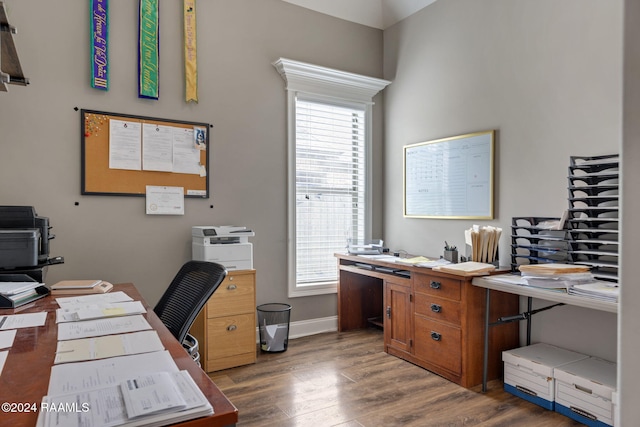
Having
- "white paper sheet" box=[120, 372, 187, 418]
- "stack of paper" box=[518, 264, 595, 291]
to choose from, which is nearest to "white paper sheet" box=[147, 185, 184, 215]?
"white paper sheet" box=[120, 372, 187, 418]

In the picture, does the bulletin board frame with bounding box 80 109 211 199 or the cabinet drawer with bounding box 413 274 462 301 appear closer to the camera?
the cabinet drawer with bounding box 413 274 462 301

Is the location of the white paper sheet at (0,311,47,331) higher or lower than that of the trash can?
higher

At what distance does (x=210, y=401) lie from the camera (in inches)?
37.3

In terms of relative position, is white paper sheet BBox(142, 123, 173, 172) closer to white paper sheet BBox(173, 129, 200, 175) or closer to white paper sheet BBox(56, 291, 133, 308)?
white paper sheet BBox(173, 129, 200, 175)

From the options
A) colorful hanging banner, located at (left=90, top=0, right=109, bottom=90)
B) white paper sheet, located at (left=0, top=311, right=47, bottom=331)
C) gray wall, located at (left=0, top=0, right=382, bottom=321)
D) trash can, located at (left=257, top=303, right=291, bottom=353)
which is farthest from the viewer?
trash can, located at (left=257, top=303, right=291, bottom=353)

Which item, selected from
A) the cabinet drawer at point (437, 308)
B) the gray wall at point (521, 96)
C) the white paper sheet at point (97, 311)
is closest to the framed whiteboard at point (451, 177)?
the gray wall at point (521, 96)

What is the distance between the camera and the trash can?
350 cm

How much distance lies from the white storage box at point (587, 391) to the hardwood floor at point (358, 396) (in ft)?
0.28

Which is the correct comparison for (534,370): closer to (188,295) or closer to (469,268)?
(469,268)

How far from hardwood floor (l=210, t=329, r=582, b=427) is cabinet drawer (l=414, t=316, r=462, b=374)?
11cm

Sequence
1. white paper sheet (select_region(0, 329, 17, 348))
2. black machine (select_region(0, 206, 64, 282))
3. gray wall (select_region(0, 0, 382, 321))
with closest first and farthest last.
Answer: white paper sheet (select_region(0, 329, 17, 348)), black machine (select_region(0, 206, 64, 282)), gray wall (select_region(0, 0, 382, 321))

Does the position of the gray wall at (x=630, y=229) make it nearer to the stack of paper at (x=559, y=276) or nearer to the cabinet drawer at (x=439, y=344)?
the stack of paper at (x=559, y=276)

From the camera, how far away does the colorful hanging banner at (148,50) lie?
3.21m

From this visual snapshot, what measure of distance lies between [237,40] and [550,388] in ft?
11.3
